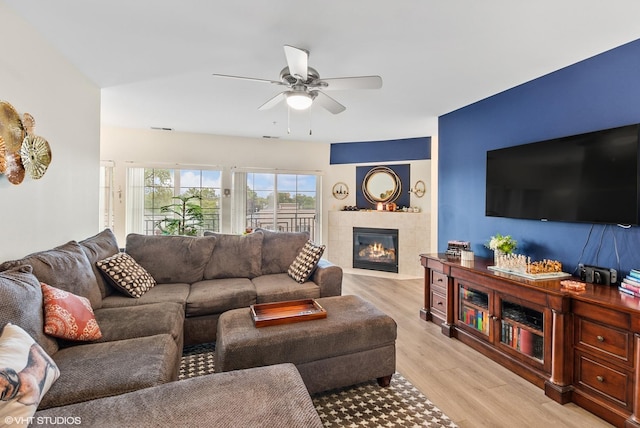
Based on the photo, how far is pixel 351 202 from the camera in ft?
20.3

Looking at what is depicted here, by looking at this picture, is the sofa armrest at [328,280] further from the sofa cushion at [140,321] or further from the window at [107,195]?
the window at [107,195]

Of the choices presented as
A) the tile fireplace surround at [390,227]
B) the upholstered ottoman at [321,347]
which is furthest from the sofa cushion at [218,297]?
the tile fireplace surround at [390,227]

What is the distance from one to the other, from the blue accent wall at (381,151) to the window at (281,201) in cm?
68

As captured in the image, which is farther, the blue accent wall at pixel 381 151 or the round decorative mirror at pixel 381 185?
the round decorative mirror at pixel 381 185

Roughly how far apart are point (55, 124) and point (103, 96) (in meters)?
1.26

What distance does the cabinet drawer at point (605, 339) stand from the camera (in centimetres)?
182

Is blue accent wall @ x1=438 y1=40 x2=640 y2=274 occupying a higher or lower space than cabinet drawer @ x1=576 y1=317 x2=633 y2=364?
higher

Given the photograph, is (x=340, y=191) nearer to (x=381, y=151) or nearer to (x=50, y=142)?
(x=381, y=151)

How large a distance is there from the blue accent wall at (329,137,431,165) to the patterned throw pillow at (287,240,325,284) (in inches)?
120

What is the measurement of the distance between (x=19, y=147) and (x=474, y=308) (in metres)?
3.77

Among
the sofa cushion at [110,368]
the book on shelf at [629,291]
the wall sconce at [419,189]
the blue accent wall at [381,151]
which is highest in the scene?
the blue accent wall at [381,151]

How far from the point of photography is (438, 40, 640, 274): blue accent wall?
7.42 ft

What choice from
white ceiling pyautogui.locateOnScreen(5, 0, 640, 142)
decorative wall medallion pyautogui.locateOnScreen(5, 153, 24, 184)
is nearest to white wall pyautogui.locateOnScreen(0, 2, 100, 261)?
decorative wall medallion pyautogui.locateOnScreen(5, 153, 24, 184)

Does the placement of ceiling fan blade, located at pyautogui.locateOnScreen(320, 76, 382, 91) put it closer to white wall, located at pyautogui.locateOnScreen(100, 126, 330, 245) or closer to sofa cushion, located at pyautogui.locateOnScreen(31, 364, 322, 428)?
sofa cushion, located at pyautogui.locateOnScreen(31, 364, 322, 428)
